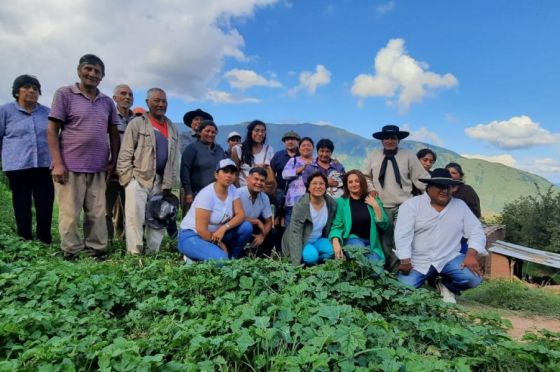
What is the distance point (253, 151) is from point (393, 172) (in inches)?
83.7

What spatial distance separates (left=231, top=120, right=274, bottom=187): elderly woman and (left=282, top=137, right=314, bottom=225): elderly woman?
16.5 inches

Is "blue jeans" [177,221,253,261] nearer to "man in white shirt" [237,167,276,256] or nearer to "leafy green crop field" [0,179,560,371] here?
"man in white shirt" [237,167,276,256]

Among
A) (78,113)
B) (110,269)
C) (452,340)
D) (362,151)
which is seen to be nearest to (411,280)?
(452,340)

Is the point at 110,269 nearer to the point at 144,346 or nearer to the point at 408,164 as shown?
the point at 144,346

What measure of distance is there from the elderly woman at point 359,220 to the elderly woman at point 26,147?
3.94 metres

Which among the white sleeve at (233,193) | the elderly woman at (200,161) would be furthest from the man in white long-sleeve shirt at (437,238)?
the elderly woman at (200,161)

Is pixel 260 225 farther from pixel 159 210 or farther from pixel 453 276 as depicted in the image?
pixel 453 276

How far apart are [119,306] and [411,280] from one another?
10.7ft

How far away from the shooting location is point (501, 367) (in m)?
2.62

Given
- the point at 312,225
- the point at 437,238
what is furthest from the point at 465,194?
the point at 312,225

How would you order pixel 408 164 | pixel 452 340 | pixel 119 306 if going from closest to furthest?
pixel 452 340, pixel 119 306, pixel 408 164

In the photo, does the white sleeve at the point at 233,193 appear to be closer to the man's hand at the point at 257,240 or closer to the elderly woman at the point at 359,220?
the man's hand at the point at 257,240

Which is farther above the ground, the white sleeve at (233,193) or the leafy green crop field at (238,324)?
the white sleeve at (233,193)

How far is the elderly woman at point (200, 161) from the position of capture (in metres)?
5.90
